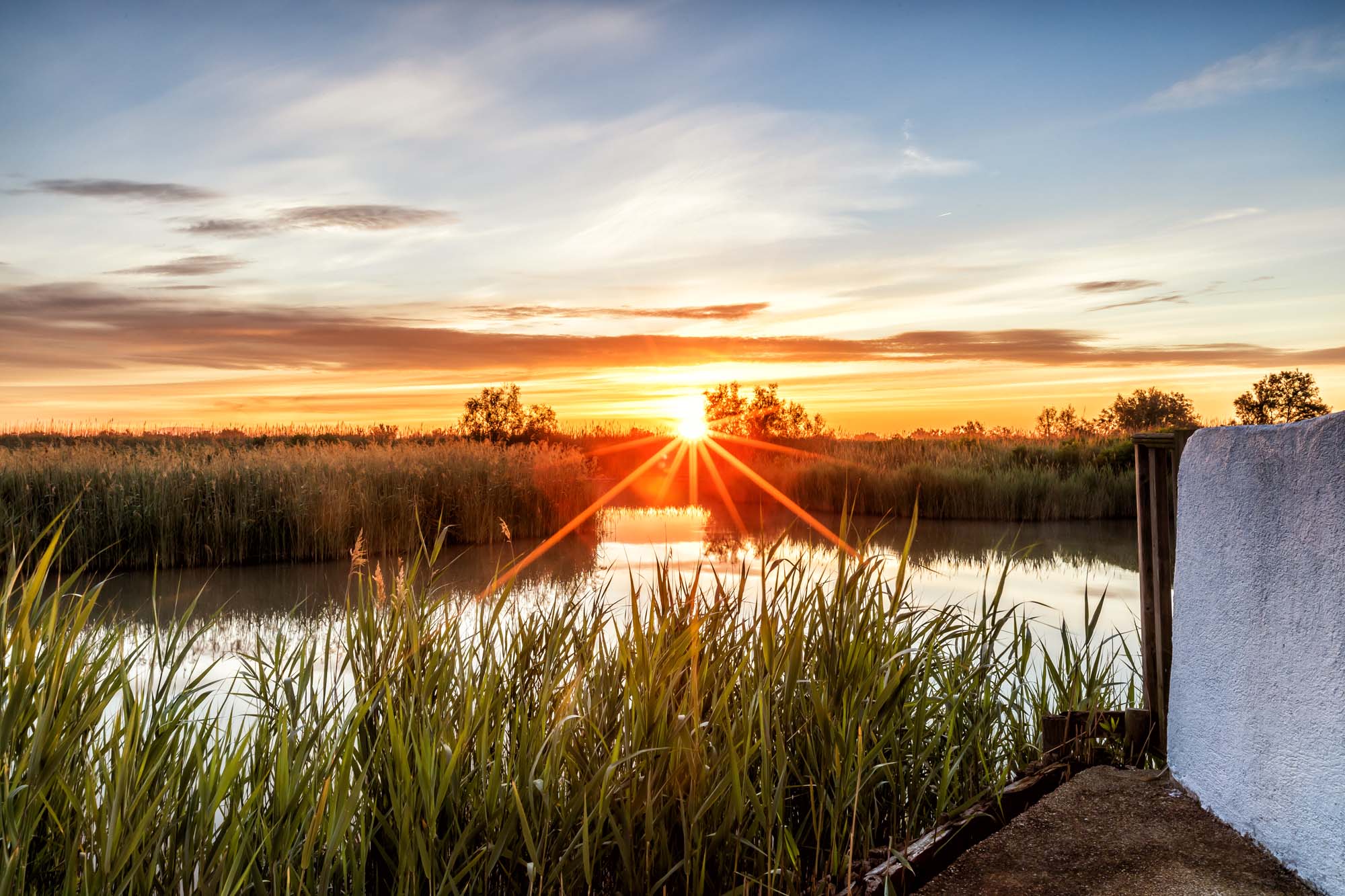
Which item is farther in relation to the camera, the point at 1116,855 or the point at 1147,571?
the point at 1147,571

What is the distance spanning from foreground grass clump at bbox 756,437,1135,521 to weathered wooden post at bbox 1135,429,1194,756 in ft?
27.2

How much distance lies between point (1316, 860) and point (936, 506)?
1137cm

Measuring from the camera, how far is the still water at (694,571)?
6359 millimetres

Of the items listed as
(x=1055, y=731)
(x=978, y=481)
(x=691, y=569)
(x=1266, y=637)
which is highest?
(x=1266, y=637)

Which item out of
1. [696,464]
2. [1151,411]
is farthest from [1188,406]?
[696,464]

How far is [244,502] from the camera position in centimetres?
941

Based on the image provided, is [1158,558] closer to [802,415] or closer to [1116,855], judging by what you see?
[1116,855]

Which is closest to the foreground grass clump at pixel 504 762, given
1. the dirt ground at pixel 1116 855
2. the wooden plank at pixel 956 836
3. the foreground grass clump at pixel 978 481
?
the wooden plank at pixel 956 836

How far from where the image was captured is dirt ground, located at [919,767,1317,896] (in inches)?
83.4

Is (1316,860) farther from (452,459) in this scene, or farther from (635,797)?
(452,459)

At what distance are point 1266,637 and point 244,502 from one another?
943cm

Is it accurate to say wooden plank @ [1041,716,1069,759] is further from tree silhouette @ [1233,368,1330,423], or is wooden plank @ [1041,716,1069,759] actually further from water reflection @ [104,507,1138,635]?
tree silhouette @ [1233,368,1330,423]

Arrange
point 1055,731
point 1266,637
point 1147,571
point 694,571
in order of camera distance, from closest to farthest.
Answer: point 1266,637, point 1055,731, point 1147,571, point 694,571

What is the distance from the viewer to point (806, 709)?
2586mm
